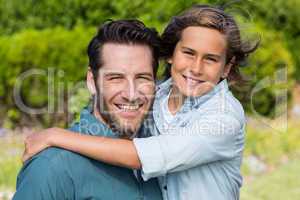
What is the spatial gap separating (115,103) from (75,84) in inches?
231

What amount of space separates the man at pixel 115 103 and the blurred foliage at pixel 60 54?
4.04 metres

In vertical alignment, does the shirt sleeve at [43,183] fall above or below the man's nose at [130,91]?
below

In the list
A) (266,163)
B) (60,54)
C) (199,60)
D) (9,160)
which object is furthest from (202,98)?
(60,54)

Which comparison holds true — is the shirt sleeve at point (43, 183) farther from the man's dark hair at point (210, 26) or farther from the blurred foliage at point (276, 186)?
the blurred foliage at point (276, 186)

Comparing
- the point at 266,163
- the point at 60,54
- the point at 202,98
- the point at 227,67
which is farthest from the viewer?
the point at 60,54

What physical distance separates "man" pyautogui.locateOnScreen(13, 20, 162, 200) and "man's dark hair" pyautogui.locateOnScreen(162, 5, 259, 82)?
0.42 m

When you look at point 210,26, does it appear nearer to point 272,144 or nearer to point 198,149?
point 198,149

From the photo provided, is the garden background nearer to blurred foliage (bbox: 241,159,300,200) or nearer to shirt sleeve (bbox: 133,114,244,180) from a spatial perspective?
blurred foliage (bbox: 241,159,300,200)

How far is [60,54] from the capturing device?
355 inches

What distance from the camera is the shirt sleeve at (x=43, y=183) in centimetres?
248

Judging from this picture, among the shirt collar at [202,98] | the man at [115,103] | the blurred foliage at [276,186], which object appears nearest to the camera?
the man at [115,103]

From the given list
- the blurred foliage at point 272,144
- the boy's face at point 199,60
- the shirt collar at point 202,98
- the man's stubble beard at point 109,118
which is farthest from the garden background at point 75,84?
the man's stubble beard at point 109,118

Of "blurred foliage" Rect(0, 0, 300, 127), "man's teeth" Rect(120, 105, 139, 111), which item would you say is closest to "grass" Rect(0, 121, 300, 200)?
"blurred foliage" Rect(0, 0, 300, 127)

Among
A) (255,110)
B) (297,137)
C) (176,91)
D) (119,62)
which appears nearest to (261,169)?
(297,137)
